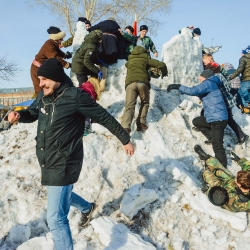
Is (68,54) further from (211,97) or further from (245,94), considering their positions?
(245,94)

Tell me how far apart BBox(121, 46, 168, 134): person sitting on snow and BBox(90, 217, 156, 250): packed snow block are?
2.09 metres

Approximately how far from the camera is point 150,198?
13.0 feet

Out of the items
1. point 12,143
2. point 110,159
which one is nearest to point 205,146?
point 110,159

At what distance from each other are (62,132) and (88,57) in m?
2.99

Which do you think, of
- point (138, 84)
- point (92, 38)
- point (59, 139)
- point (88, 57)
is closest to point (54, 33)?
point (92, 38)

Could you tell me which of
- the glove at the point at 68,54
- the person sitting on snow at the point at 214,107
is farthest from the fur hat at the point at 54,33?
the person sitting on snow at the point at 214,107

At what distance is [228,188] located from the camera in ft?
13.5

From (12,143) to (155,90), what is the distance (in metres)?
3.33

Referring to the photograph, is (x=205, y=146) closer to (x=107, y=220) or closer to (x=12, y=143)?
(x=107, y=220)

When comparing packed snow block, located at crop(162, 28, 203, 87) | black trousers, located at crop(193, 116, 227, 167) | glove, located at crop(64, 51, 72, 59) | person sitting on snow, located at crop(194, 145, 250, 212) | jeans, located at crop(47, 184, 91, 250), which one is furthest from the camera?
packed snow block, located at crop(162, 28, 203, 87)

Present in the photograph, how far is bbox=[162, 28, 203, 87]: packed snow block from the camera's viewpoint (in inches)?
275

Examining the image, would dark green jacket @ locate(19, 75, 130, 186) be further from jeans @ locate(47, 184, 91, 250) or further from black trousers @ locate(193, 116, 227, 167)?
black trousers @ locate(193, 116, 227, 167)

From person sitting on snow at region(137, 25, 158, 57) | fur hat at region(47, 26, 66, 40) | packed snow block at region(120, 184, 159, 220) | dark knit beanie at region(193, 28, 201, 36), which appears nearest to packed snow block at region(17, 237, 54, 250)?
packed snow block at region(120, 184, 159, 220)

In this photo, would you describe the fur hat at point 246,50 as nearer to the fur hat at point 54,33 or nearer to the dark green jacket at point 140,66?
the dark green jacket at point 140,66
